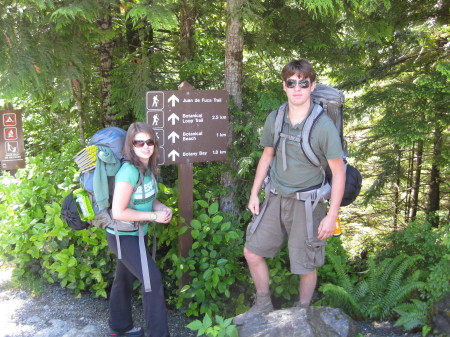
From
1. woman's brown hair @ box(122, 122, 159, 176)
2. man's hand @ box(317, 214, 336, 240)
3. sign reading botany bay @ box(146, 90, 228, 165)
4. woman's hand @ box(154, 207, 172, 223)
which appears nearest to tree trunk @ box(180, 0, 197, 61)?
sign reading botany bay @ box(146, 90, 228, 165)

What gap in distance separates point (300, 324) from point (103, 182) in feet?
6.99

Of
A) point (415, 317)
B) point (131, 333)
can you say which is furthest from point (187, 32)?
point (415, 317)

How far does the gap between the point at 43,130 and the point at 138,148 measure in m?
5.71

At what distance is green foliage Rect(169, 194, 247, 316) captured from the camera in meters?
4.56

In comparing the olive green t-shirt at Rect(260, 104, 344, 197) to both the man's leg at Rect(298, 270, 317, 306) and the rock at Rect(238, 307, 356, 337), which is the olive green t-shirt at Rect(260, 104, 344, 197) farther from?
the rock at Rect(238, 307, 356, 337)

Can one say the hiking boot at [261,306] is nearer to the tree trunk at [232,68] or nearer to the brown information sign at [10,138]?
the tree trunk at [232,68]

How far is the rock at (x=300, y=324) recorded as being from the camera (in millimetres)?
3611

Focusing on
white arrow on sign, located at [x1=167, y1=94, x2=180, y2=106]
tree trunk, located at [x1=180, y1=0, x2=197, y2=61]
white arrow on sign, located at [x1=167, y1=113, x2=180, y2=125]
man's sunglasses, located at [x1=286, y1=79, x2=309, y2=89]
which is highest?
tree trunk, located at [x1=180, y1=0, x2=197, y2=61]

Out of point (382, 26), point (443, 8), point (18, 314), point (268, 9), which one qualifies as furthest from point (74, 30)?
point (443, 8)

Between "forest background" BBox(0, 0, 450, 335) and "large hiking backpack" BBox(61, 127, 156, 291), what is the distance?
79 cm

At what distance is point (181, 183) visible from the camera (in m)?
4.70

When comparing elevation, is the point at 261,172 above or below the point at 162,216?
above

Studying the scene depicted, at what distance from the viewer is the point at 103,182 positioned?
3736 mm

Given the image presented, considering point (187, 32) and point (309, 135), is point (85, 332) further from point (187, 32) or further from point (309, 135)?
point (187, 32)
